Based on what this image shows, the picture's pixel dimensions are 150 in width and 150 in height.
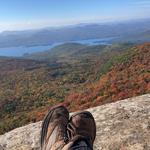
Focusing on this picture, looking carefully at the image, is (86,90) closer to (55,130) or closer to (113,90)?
(113,90)

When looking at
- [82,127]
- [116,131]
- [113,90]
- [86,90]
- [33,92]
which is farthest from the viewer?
[33,92]

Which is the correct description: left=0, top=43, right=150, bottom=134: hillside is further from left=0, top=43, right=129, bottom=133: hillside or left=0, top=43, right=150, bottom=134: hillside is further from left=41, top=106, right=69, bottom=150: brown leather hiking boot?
left=41, top=106, right=69, bottom=150: brown leather hiking boot

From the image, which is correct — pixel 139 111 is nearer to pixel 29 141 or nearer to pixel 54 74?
pixel 29 141

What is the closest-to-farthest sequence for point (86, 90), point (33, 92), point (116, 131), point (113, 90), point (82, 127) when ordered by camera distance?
1. point (82, 127)
2. point (116, 131)
3. point (113, 90)
4. point (86, 90)
5. point (33, 92)

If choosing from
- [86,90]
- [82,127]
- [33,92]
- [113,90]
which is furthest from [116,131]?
[33,92]

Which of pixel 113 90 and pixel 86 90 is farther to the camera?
pixel 86 90

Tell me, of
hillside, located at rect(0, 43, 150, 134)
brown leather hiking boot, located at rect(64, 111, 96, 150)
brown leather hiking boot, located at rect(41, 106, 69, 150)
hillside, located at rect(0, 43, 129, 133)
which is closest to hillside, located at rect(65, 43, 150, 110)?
hillside, located at rect(0, 43, 150, 134)

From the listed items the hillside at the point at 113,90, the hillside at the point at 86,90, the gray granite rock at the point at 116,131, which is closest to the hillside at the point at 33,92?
the hillside at the point at 86,90

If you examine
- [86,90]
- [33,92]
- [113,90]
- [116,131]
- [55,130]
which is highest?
[55,130]
